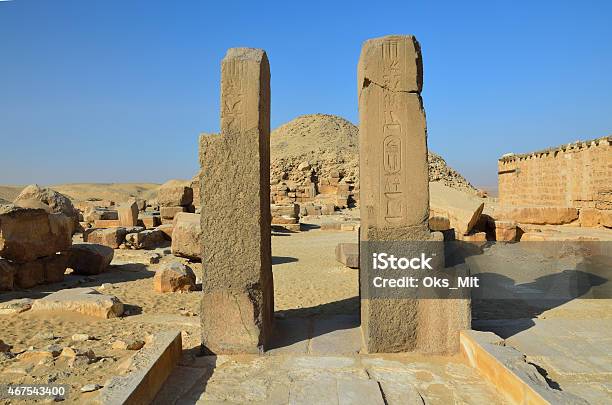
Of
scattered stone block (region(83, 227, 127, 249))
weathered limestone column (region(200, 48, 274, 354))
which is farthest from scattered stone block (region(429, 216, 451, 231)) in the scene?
scattered stone block (region(83, 227, 127, 249))

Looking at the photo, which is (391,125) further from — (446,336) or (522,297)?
(522,297)

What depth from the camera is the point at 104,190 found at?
163ft

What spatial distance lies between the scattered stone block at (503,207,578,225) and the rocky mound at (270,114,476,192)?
70.6 ft

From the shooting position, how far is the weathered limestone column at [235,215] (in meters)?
4.03

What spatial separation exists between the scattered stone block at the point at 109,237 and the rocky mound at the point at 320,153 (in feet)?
74.9

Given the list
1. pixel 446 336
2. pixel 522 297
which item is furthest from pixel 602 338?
pixel 522 297

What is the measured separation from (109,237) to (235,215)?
8736 mm

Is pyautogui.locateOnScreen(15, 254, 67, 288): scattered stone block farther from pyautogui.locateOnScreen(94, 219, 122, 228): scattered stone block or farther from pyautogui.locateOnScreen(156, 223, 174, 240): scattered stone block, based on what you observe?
pyautogui.locateOnScreen(94, 219, 122, 228): scattered stone block

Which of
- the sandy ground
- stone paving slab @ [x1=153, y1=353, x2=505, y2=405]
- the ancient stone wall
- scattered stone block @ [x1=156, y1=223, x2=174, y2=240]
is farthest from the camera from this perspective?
scattered stone block @ [x1=156, y1=223, x2=174, y2=240]

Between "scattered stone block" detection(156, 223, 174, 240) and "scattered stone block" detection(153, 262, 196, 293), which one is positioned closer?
"scattered stone block" detection(153, 262, 196, 293)

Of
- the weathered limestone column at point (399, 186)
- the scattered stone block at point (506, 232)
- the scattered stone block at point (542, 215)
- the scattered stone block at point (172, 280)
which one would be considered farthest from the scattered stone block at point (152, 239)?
the scattered stone block at point (542, 215)

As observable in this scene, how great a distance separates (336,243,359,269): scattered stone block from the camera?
867 cm

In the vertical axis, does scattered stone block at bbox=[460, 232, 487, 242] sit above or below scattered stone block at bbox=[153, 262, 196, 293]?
above

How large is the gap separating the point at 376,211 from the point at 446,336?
1.33 meters
